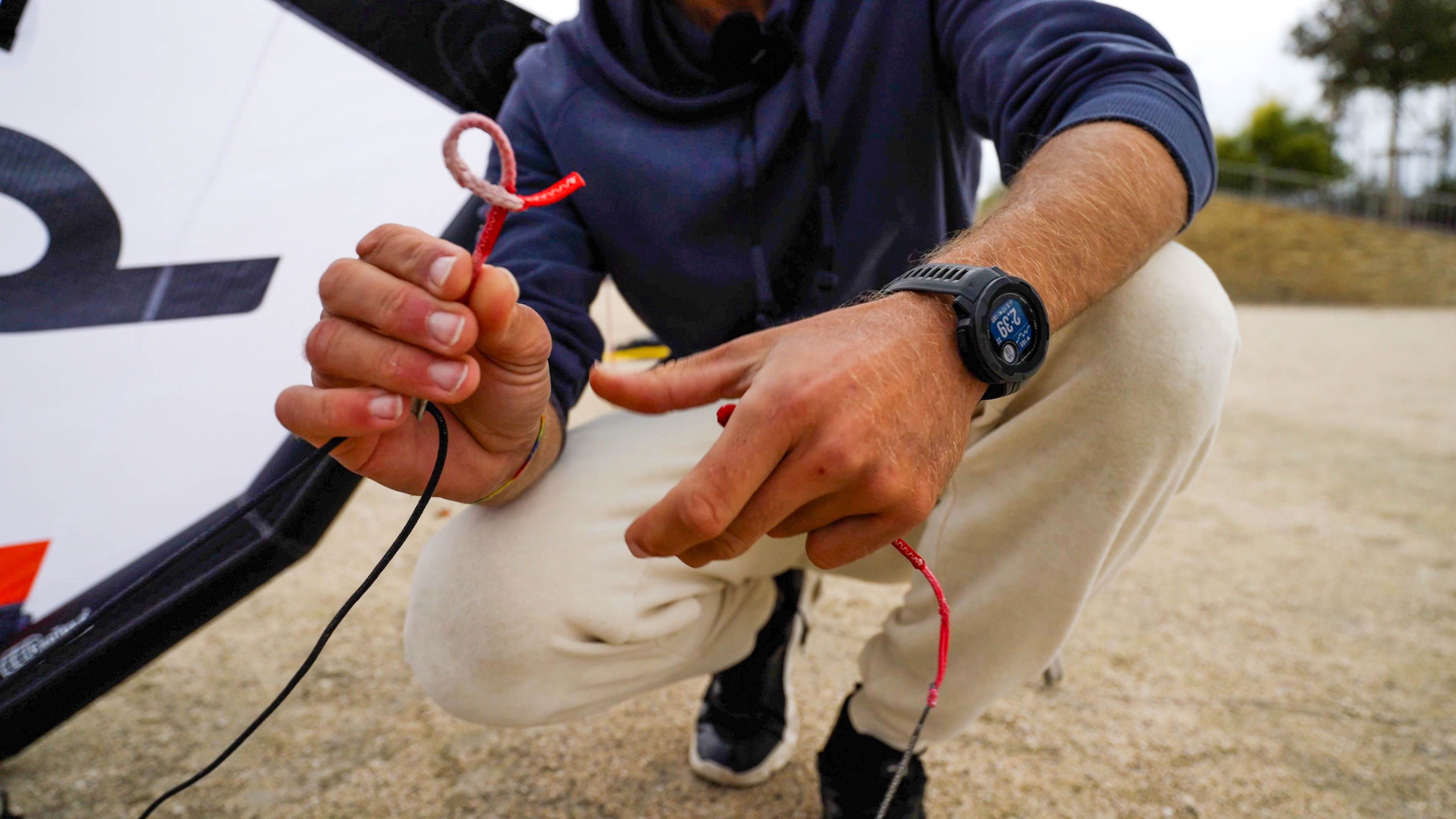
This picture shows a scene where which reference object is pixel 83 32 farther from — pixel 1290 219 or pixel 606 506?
pixel 1290 219

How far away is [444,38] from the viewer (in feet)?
4.93

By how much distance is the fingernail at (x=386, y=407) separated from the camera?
0.68 metres

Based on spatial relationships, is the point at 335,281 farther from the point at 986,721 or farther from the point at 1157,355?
the point at 986,721

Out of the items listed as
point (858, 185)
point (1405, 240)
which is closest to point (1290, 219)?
point (1405, 240)

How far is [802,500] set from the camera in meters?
0.68

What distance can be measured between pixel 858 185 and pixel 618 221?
353 mm

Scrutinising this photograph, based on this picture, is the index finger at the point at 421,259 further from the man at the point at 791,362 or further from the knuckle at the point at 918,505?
the knuckle at the point at 918,505

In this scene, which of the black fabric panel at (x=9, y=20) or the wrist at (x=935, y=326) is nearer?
the wrist at (x=935, y=326)

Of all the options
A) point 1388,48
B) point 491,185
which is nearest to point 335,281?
point 491,185

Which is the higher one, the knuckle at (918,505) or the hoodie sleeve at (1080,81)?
the hoodie sleeve at (1080,81)

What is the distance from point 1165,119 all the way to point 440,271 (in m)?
0.76

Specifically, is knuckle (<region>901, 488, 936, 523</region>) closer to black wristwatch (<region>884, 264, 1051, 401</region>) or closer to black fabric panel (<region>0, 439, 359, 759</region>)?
black wristwatch (<region>884, 264, 1051, 401</region>)

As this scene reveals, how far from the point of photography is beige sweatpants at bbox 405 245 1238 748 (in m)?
1.00

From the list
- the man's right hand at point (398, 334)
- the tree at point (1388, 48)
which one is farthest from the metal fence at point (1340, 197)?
the man's right hand at point (398, 334)
